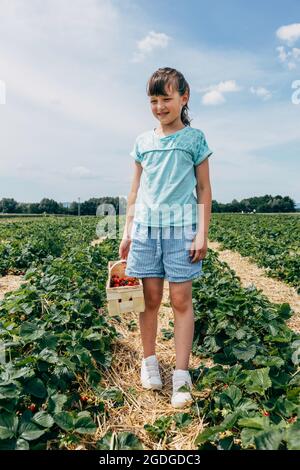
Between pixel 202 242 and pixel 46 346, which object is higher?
pixel 202 242

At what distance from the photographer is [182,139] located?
2.43 m

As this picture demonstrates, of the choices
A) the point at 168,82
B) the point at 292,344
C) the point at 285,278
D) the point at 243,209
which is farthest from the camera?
the point at 243,209

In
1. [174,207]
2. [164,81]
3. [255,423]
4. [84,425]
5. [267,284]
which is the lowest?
[267,284]

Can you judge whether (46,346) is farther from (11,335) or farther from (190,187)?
(190,187)

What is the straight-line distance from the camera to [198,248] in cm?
237

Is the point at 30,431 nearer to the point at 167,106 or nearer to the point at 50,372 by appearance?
the point at 50,372

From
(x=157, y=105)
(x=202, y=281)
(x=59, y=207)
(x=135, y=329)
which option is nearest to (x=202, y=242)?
(x=157, y=105)

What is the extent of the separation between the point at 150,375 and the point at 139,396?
0.49ft

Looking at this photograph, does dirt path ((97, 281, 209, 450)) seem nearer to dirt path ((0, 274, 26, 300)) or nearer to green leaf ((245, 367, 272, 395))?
green leaf ((245, 367, 272, 395))

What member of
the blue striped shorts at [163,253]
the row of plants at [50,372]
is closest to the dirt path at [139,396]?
the row of plants at [50,372]

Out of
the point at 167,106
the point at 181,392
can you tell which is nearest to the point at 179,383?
the point at 181,392

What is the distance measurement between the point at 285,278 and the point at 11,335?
17.8 feet
